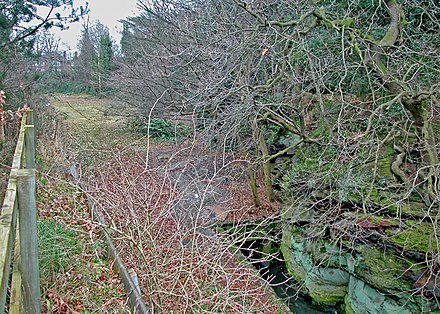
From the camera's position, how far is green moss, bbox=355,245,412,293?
6.28m

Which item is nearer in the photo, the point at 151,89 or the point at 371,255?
the point at 371,255

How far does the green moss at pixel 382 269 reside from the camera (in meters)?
6.28

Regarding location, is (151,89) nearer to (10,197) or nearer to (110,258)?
(110,258)

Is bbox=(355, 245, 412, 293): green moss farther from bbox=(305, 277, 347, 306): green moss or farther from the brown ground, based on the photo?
the brown ground

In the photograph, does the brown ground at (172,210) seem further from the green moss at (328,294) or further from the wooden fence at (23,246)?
the green moss at (328,294)

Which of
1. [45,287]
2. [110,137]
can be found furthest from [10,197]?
[110,137]

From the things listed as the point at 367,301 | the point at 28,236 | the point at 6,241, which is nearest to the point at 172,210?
the point at 28,236

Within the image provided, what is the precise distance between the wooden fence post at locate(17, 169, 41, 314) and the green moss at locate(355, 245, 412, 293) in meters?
5.45

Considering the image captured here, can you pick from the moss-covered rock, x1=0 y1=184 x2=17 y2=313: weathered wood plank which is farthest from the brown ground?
the moss-covered rock

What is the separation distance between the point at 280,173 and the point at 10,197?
391 inches

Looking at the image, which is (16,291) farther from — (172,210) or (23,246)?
(172,210)

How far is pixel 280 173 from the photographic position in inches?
452

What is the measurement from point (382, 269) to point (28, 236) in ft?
19.4

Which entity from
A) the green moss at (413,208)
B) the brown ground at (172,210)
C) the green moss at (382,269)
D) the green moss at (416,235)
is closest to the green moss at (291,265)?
the brown ground at (172,210)
